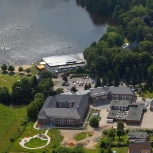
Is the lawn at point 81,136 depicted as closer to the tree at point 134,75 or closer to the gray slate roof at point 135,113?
the gray slate roof at point 135,113

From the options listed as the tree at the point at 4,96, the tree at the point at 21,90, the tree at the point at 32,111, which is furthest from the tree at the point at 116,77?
the tree at the point at 4,96

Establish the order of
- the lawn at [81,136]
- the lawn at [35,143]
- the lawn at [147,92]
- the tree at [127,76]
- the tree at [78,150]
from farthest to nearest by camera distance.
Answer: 1. the tree at [127,76]
2. the lawn at [147,92]
3. the lawn at [81,136]
4. the lawn at [35,143]
5. the tree at [78,150]

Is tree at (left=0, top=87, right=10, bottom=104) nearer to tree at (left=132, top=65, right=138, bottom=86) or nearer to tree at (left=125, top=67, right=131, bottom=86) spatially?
tree at (left=125, top=67, right=131, bottom=86)

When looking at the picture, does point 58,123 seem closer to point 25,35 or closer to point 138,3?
point 25,35

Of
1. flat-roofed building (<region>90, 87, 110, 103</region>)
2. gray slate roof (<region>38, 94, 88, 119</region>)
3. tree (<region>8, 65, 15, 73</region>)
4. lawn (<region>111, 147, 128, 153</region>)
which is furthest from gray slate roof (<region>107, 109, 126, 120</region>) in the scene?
tree (<region>8, 65, 15, 73</region>)

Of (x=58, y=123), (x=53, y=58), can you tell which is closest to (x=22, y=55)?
(x=53, y=58)

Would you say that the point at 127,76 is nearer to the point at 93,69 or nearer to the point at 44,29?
the point at 93,69
